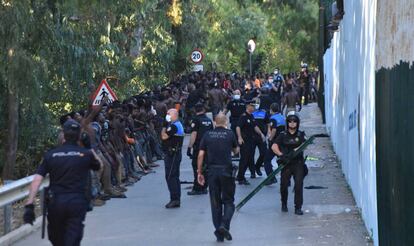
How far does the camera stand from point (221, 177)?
12.4 metres

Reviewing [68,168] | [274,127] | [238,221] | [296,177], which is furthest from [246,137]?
[68,168]

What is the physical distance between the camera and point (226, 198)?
12.4 m

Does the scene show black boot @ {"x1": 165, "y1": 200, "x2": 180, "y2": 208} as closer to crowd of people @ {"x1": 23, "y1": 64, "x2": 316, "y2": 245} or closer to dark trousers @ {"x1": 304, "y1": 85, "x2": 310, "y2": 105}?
crowd of people @ {"x1": 23, "y1": 64, "x2": 316, "y2": 245}

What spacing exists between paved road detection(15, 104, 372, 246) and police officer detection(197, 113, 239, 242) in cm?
32

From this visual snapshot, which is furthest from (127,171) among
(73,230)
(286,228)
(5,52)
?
(73,230)

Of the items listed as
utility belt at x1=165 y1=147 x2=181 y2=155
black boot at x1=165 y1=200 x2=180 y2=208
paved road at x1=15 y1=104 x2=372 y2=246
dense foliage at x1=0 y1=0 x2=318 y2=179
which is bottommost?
paved road at x1=15 y1=104 x2=372 y2=246

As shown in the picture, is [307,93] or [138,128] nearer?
[138,128]

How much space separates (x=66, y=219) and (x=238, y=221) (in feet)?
18.7

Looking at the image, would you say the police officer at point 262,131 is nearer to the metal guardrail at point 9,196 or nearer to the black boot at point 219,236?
the black boot at point 219,236

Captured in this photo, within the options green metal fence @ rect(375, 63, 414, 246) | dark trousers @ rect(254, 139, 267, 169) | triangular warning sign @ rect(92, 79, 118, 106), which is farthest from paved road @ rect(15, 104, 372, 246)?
triangular warning sign @ rect(92, 79, 118, 106)

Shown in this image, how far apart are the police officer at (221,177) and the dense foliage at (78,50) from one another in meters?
6.79

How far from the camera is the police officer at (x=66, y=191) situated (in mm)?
8828

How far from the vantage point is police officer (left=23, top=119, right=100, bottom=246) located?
29.0ft

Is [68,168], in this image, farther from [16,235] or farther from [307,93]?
[307,93]
